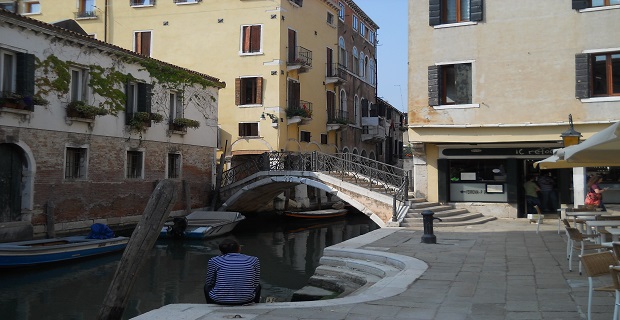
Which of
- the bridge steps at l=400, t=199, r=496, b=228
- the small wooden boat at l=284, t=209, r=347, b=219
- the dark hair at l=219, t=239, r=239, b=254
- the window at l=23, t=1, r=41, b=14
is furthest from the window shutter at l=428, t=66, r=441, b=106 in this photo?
the window at l=23, t=1, r=41, b=14

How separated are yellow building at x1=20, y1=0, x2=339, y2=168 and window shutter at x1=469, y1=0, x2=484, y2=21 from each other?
33.6ft

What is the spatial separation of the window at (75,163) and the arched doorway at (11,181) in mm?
1544

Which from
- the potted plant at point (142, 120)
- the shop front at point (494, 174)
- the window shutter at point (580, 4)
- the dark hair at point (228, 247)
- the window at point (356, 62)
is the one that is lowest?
the dark hair at point (228, 247)

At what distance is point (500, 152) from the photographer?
1561 cm

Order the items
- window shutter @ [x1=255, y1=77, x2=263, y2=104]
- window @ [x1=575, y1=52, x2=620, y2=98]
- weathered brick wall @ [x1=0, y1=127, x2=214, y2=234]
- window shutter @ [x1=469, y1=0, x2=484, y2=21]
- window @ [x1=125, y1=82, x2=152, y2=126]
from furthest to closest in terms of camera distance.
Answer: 1. window shutter @ [x1=255, y1=77, x2=263, y2=104]
2. window @ [x1=125, y1=82, x2=152, y2=126]
3. window shutter @ [x1=469, y1=0, x2=484, y2=21]
4. weathered brick wall @ [x1=0, y1=127, x2=214, y2=234]
5. window @ [x1=575, y1=52, x2=620, y2=98]

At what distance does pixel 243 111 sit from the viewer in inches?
946

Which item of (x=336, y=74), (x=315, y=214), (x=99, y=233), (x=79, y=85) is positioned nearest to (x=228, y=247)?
(x=99, y=233)

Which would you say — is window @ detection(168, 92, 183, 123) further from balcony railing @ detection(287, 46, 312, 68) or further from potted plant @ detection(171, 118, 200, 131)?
balcony railing @ detection(287, 46, 312, 68)

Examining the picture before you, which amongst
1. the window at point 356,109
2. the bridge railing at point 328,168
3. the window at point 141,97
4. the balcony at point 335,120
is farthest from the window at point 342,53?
the window at point 141,97

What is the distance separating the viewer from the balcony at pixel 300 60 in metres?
24.2

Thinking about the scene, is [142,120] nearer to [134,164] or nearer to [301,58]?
[134,164]

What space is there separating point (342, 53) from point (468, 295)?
2598 centimetres

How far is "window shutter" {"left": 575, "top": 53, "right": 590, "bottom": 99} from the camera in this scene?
544 inches

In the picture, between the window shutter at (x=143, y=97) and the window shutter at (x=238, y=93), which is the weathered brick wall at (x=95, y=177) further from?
the window shutter at (x=238, y=93)
